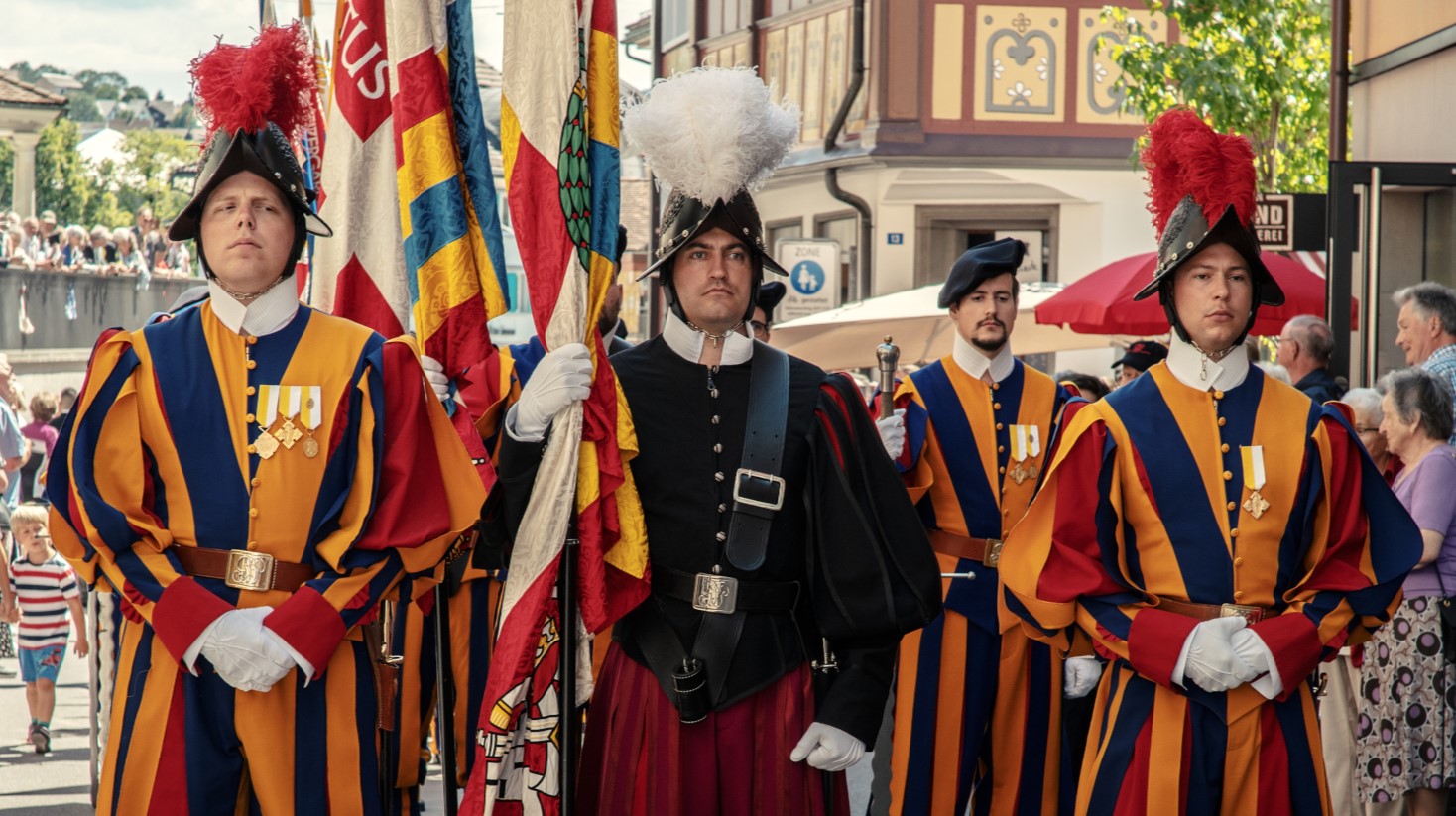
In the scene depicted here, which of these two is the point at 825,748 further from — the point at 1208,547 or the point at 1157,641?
the point at 1208,547

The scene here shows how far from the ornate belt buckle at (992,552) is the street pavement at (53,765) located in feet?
7.01

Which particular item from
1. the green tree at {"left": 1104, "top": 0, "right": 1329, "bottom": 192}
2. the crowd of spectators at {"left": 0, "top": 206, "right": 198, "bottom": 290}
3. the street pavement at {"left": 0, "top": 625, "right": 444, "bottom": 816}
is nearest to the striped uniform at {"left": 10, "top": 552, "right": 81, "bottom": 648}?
the street pavement at {"left": 0, "top": 625, "right": 444, "bottom": 816}

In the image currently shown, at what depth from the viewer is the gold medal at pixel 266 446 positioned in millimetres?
4004

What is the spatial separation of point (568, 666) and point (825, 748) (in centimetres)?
56

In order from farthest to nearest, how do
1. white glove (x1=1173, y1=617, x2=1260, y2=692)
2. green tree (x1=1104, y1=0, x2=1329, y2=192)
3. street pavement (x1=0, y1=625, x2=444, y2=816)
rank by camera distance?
green tree (x1=1104, y1=0, x2=1329, y2=192), street pavement (x1=0, y1=625, x2=444, y2=816), white glove (x1=1173, y1=617, x2=1260, y2=692)

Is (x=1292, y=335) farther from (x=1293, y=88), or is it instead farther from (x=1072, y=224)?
(x=1072, y=224)

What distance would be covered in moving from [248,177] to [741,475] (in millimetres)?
1308

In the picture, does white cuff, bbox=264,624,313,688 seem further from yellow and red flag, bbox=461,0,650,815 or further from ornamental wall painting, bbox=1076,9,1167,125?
ornamental wall painting, bbox=1076,9,1167,125

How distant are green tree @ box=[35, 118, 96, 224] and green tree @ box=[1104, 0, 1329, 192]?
45064 millimetres

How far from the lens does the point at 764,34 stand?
24172 mm

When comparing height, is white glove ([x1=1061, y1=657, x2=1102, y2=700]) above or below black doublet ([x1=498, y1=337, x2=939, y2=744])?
below

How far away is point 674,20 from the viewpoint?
27.8m

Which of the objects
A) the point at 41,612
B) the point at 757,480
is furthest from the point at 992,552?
the point at 41,612

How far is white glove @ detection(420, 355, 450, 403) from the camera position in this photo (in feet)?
14.8
